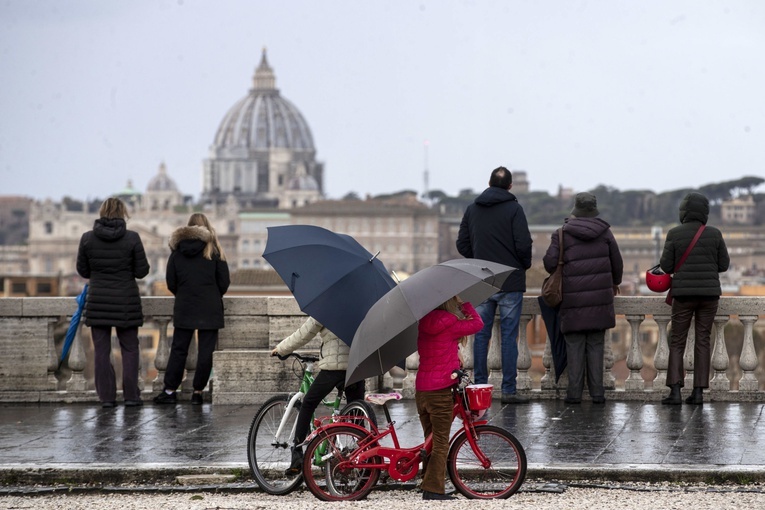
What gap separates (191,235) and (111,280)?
54 centimetres

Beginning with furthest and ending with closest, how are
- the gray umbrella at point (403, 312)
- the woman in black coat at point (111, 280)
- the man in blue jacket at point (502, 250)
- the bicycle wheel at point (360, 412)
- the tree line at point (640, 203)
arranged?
1. the tree line at point (640, 203)
2. the woman in black coat at point (111, 280)
3. the man in blue jacket at point (502, 250)
4. the bicycle wheel at point (360, 412)
5. the gray umbrella at point (403, 312)

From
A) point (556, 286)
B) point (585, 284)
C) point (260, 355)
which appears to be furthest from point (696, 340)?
point (260, 355)

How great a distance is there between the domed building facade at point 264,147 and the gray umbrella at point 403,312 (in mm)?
183050

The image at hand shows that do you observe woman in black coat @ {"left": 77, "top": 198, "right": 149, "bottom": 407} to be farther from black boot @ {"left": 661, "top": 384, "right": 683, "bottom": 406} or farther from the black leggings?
black boot @ {"left": 661, "top": 384, "right": 683, "bottom": 406}

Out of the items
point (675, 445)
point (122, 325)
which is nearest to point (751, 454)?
point (675, 445)

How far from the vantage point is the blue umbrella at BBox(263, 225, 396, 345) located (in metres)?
6.64

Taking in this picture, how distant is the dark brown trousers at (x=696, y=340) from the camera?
9008 mm

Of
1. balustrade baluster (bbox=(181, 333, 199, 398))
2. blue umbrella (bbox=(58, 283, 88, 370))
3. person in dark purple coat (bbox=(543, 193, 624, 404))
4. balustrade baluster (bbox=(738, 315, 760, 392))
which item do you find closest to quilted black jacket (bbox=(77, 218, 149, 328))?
blue umbrella (bbox=(58, 283, 88, 370))

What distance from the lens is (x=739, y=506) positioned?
244 inches

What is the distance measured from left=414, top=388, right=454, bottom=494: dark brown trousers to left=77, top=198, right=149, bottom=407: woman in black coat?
3211 millimetres

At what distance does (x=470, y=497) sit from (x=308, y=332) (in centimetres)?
100

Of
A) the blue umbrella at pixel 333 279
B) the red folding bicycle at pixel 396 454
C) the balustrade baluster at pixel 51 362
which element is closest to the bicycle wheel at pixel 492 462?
the red folding bicycle at pixel 396 454

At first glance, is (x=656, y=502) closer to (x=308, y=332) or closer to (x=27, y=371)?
(x=308, y=332)

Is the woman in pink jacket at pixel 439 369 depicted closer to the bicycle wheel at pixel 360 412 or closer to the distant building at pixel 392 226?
the bicycle wheel at pixel 360 412
